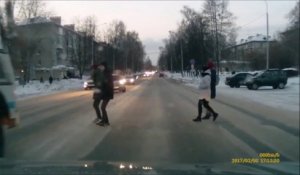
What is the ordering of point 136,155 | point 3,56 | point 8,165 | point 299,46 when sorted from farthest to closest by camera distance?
1. point 299,46
2. point 3,56
3. point 136,155
4. point 8,165

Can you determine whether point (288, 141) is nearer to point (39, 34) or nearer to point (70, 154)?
point (70, 154)

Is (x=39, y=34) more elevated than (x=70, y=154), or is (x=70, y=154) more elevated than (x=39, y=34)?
(x=39, y=34)

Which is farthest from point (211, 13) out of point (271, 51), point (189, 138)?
point (189, 138)

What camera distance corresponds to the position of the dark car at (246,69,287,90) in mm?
44250

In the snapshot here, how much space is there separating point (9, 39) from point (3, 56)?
165 ft

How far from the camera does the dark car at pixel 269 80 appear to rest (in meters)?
44.2

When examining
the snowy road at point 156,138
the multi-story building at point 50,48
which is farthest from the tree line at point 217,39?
the snowy road at point 156,138

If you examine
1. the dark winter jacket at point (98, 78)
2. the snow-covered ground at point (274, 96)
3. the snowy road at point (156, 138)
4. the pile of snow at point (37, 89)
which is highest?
the dark winter jacket at point (98, 78)

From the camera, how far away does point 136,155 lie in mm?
10273

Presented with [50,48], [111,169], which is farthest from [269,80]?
[50,48]

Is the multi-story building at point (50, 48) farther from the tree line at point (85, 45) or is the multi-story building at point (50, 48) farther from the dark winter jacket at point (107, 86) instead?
the dark winter jacket at point (107, 86)

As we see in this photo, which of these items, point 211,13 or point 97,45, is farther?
point 97,45
